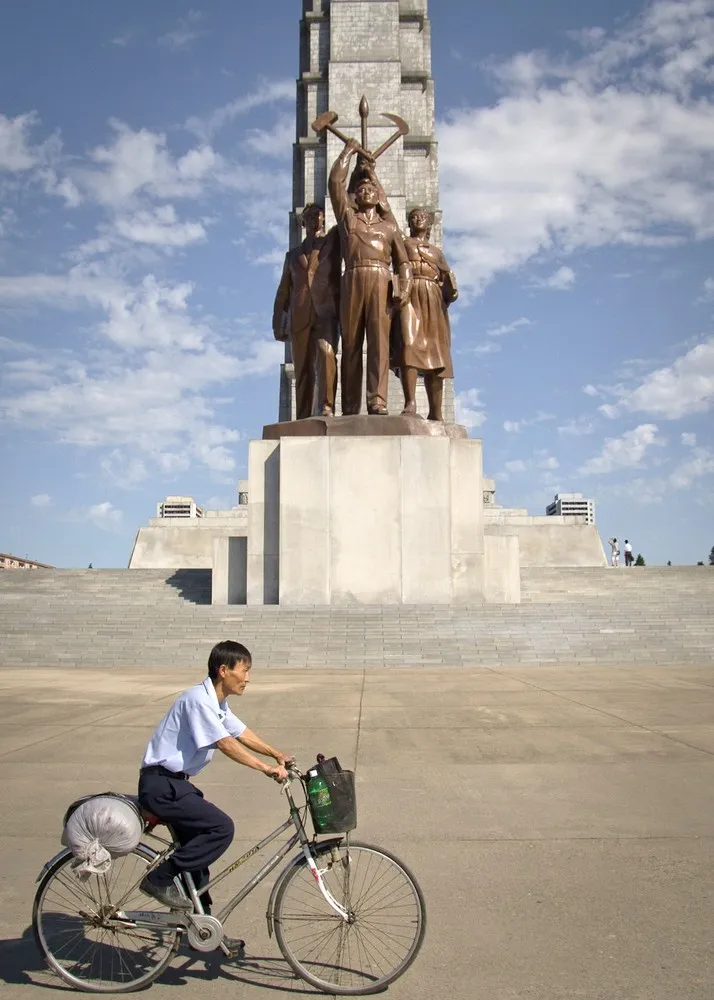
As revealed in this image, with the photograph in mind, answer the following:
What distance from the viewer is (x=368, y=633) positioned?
16.0 metres

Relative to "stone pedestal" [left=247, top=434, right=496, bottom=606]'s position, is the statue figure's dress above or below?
above

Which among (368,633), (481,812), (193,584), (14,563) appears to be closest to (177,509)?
(14,563)

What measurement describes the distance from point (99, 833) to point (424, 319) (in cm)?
1879

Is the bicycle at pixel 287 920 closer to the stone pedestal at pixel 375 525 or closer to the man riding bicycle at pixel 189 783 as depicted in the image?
the man riding bicycle at pixel 189 783

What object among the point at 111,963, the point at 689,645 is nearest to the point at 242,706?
the point at 111,963

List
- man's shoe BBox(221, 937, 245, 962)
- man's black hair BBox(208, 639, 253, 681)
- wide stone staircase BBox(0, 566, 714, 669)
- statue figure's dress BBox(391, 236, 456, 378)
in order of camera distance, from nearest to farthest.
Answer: man's shoe BBox(221, 937, 245, 962)
man's black hair BBox(208, 639, 253, 681)
wide stone staircase BBox(0, 566, 714, 669)
statue figure's dress BBox(391, 236, 456, 378)

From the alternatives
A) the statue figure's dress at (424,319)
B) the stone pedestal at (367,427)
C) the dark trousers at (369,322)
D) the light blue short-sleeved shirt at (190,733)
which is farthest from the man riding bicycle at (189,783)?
the statue figure's dress at (424,319)

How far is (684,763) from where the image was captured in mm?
6688

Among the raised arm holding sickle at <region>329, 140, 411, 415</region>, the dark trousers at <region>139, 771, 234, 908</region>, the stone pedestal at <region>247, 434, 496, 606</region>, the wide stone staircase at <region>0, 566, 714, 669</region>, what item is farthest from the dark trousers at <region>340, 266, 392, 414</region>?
the dark trousers at <region>139, 771, 234, 908</region>

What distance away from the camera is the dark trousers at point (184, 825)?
3.38 meters

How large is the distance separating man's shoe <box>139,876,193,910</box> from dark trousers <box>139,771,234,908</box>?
20 millimetres

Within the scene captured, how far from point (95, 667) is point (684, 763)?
33.2 ft

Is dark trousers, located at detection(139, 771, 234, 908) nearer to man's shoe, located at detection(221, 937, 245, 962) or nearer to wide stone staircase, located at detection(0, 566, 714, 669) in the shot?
man's shoe, located at detection(221, 937, 245, 962)

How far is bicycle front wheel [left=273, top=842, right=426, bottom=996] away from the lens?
3293 millimetres
